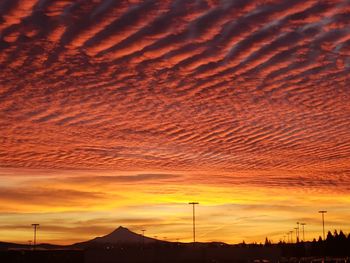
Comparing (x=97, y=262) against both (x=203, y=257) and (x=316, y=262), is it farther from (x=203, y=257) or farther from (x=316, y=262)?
(x=316, y=262)

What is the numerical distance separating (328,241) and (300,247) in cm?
3762

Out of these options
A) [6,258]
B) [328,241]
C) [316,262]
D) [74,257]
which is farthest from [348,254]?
[6,258]

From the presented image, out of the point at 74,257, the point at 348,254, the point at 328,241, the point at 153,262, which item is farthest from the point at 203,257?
the point at 74,257

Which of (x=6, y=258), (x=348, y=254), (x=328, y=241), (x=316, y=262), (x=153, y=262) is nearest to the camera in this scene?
(x=316, y=262)

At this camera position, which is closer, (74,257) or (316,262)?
(316,262)

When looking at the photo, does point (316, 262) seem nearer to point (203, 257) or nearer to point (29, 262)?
point (29, 262)

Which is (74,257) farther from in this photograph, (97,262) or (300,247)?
(300,247)

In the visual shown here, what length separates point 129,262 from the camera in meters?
193

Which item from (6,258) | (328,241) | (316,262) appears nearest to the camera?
A: (316,262)

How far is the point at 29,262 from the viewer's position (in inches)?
4345

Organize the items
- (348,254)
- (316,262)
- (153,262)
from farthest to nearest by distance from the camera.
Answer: (153,262) < (348,254) < (316,262)

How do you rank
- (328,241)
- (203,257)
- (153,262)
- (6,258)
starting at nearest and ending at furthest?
(6,258) → (328,241) → (153,262) → (203,257)

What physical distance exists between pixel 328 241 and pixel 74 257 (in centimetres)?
7044

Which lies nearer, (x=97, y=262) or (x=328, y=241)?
(x=328, y=241)
